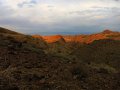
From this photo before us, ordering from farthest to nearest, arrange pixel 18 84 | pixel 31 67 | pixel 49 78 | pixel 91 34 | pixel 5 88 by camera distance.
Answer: pixel 91 34 < pixel 31 67 < pixel 49 78 < pixel 18 84 < pixel 5 88

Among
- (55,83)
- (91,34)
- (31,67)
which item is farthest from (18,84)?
(91,34)

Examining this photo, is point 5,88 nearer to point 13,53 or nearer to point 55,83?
point 55,83

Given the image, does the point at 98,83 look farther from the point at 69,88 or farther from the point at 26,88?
the point at 26,88

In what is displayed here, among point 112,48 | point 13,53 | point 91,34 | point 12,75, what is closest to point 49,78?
point 12,75

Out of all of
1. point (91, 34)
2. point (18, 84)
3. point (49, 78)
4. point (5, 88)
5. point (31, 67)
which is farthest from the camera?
point (91, 34)

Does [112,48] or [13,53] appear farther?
[112,48]

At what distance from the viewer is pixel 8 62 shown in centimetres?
1591

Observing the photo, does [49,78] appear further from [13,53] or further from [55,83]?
[13,53]

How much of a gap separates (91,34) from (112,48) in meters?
24.1

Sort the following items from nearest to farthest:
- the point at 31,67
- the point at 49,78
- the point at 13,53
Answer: the point at 49,78 → the point at 31,67 → the point at 13,53

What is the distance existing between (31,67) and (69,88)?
327 centimetres

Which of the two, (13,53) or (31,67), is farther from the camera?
(13,53)

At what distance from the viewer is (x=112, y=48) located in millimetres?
28016

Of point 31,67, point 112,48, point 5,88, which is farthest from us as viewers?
point 112,48
